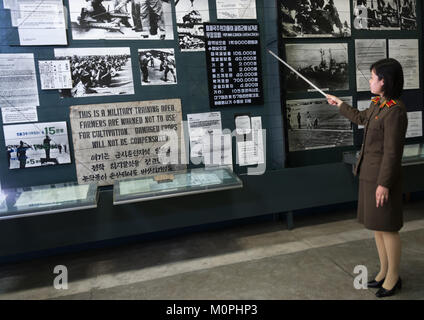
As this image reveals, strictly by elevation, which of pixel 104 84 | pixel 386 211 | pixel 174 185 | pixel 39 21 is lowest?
pixel 386 211

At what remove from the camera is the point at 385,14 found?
11.7ft

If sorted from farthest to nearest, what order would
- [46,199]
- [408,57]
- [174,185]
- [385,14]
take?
1. [408,57]
2. [385,14]
3. [174,185]
4. [46,199]

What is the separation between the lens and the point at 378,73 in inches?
75.2

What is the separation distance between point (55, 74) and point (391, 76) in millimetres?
2500

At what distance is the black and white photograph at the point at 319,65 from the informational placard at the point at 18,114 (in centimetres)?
238

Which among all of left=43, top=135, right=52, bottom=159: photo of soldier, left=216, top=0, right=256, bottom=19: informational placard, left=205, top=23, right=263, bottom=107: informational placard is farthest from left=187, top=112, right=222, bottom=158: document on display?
left=43, top=135, right=52, bottom=159: photo of soldier

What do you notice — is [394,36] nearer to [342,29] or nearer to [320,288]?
[342,29]

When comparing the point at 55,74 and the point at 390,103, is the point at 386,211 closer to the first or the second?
the point at 390,103

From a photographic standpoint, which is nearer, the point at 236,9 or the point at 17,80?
the point at 17,80

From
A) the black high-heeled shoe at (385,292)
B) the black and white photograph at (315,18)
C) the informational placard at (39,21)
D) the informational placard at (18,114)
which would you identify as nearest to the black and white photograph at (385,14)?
the black and white photograph at (315,18)

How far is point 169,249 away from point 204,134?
111 cm

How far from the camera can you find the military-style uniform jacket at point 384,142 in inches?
71.7

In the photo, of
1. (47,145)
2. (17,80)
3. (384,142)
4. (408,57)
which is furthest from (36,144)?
(408,57)

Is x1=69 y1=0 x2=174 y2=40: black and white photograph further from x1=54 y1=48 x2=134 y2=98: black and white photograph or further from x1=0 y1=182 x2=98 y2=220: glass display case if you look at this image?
x1=0 y1=182 x2=98 y2=220: glass display case
